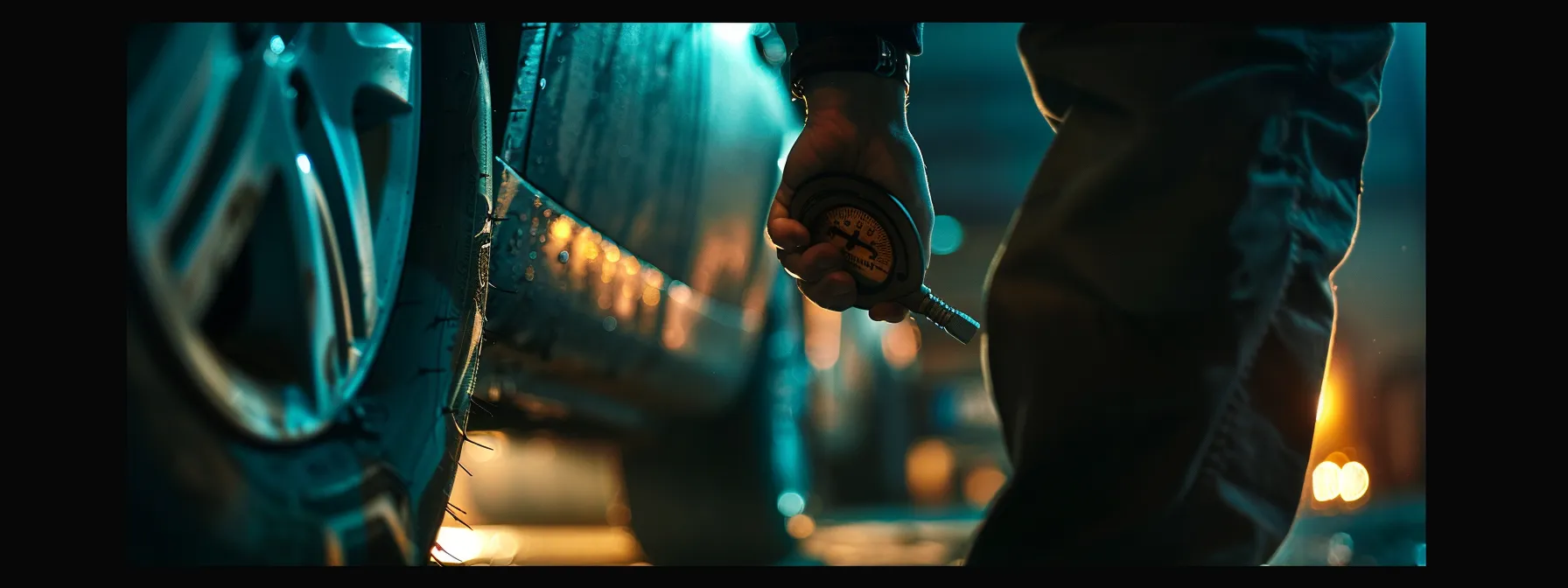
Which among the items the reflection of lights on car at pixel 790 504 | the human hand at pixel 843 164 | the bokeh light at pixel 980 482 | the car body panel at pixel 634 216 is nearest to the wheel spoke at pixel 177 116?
the car body panel at pixel 634 216

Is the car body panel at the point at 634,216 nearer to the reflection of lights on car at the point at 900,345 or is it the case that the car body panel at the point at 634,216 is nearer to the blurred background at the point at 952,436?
the blurred background at the point at 952,436

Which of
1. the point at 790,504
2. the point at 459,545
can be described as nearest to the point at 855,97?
the point at 459,545

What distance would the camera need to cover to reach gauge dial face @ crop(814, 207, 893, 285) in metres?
0.62

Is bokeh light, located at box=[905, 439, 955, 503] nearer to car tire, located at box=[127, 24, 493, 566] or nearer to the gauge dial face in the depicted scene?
the gauge dial face

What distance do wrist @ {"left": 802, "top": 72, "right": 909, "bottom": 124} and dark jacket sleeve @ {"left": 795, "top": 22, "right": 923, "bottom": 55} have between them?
31mm

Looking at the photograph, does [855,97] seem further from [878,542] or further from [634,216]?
[878,542]

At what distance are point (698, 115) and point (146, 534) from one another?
0.64 metres

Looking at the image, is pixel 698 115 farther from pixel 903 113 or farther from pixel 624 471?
pixel 624 471

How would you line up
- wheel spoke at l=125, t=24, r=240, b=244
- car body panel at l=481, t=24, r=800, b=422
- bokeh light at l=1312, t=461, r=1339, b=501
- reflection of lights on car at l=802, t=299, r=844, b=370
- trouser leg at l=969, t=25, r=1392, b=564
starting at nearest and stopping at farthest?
wheel spoke at l=125, t=24, r=240, b=244 → trouser leg at l=969, t=25, r=1392, b=564 → car body panel at l=481, t=24, r=800, b=422 → bokeh light at l=1312, t=461, r=1339, b=501 → reflection of lights on car at l=802, t=299, r=844, b=370

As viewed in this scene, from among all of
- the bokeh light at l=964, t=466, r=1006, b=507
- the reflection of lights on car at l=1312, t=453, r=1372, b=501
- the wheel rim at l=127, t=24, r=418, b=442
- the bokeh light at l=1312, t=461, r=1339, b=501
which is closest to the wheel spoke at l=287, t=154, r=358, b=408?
the wheel rim at l=127, t=24, r=418, b=442

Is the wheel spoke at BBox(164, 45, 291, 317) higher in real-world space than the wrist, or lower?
lower

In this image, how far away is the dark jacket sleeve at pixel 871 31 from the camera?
2.13 feet

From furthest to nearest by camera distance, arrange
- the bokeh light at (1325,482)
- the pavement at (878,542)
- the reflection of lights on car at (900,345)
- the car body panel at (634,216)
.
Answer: the reflection of lights on car at (900,345) < the bokeh light at (1325,482) < the pavement at (878,542) < the car body panel at (634,216)

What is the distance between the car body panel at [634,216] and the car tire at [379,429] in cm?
12
